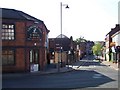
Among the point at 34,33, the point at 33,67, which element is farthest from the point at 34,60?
the point at 34,33

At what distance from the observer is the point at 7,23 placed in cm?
3950

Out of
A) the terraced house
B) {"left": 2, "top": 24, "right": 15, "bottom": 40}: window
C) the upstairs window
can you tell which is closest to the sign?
the upstairs window

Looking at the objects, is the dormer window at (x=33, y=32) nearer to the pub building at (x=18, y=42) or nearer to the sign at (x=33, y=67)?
the pub building at (x=18, y=42)

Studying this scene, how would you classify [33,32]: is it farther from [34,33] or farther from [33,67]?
[33,67]

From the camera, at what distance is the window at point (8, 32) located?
3962 cm

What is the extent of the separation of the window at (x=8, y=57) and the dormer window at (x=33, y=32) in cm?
324

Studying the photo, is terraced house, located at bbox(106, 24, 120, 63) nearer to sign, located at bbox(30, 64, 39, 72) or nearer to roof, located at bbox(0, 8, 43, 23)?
sign, located at bbox(30, 64, 39, 72)

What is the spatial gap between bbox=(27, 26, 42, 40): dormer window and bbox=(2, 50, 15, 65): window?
10.6 feet

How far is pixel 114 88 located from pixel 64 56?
4628cm

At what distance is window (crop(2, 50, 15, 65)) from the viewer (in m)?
38.8

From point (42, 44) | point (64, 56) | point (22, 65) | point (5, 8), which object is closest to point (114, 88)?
point (22, 65)

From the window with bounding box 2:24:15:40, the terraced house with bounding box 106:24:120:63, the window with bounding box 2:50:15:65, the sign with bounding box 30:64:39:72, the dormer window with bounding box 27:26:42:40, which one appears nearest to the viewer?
the window with bounding box 2:50:15:65

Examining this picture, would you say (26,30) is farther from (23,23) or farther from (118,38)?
(118,38)

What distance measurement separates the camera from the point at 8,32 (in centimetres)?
3975
